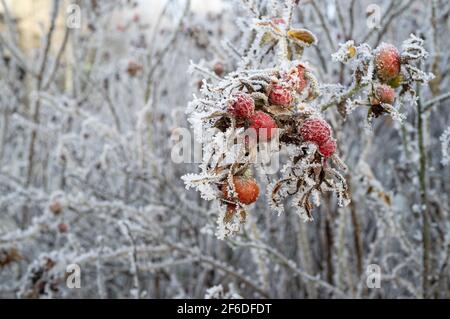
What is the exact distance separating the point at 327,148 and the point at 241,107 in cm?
15

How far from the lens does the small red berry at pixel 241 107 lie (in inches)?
27.0

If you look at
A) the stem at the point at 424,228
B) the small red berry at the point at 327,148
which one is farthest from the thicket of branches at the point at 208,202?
the small red berry at the point at 327,148

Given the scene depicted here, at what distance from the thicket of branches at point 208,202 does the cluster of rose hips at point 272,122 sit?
18 centimetres

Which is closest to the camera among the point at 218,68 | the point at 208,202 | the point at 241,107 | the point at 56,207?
the point at 241,107

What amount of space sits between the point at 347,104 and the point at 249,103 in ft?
0.96

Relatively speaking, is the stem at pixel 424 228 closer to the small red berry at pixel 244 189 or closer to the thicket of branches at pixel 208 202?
the thicket of branches at pixel 208 202

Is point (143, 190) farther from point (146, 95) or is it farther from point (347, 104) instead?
point (347, 104)

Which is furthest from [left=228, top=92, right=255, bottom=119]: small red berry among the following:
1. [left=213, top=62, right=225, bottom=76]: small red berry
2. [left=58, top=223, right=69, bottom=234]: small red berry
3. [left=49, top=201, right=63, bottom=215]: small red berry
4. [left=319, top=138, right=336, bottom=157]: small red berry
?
[left=58, top=223, right=69, bottom=234]: small red berry

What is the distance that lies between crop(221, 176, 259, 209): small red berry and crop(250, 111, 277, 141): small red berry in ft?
0.23

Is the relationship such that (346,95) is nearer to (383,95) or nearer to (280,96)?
(383,95)

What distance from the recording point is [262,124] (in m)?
0.70

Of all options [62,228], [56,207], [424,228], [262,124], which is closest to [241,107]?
[262,124]

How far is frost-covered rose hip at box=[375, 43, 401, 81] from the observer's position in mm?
857
